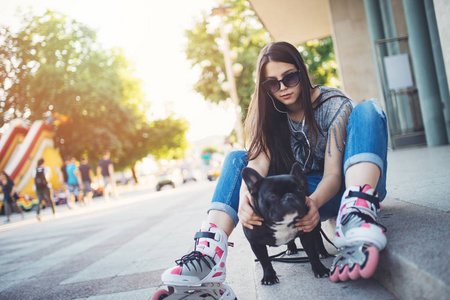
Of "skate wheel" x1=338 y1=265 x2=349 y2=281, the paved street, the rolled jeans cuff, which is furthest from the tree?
"skate wheel" x1=338 y1=265 x2=349 y2=281

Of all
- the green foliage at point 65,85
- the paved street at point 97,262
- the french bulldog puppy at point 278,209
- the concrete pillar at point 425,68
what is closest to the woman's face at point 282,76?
the french bulldog puppy at point 278,209

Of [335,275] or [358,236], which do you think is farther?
[335,275]

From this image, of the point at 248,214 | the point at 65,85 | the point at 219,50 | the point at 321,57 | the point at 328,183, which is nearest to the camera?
the point at 248,214

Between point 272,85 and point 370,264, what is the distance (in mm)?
1206

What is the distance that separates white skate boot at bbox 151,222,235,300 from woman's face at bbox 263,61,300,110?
0.92 m

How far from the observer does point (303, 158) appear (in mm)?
2461

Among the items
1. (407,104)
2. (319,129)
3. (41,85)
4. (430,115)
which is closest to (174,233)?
(319,129)

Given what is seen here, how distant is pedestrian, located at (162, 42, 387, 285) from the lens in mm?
1881

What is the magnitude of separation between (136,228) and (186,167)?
21863 millimetres

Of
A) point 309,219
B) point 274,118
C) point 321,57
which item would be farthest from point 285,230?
point 321,57

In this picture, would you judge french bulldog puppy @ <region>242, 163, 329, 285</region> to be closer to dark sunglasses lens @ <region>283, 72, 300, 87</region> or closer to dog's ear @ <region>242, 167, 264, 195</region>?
dog's ear @ <region>242, 167, 264, 195</region>

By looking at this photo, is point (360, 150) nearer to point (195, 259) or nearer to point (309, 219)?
point (309, 219)

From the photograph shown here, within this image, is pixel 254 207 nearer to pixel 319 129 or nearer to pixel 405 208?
pixel 319 129

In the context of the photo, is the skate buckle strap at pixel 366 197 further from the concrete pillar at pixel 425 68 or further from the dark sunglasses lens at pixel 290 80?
the concrete pillar at pixel 425 68
